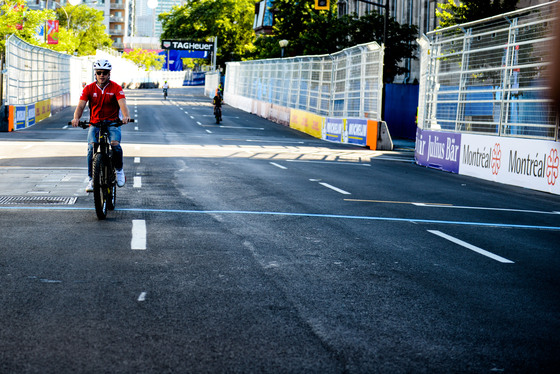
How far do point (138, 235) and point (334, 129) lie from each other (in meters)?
25.7

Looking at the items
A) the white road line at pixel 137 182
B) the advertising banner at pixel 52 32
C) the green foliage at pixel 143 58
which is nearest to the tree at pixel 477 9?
the white road line at pixel 137 182

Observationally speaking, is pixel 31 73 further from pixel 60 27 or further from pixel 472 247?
pixel 60 27

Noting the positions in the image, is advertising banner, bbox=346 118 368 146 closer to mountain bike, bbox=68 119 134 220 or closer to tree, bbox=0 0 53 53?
mountain bike, bbox=68 119 134 220

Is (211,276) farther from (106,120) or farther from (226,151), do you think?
(226,151)

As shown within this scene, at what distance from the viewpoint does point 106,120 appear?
10.5m

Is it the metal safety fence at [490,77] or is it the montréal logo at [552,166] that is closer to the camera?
the montréal logo at [552,166]

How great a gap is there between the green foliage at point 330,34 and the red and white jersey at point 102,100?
2643 centimetres

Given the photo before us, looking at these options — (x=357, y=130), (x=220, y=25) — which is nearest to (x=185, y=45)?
(x=220, y=25)

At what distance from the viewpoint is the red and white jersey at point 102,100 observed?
1052 cm

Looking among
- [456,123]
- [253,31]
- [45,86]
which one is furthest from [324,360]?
[253,31]

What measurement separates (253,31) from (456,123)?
103m

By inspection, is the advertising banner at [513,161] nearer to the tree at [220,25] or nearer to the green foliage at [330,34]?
the green foliage at [330,34]

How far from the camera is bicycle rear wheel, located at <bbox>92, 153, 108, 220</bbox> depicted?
32.0ft

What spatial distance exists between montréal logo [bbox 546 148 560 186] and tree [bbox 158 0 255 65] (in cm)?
10352
